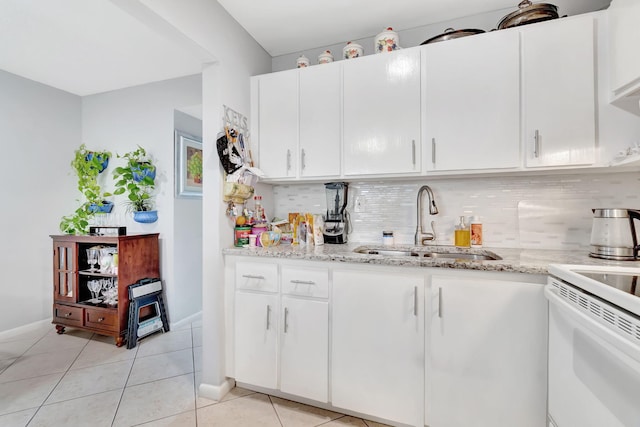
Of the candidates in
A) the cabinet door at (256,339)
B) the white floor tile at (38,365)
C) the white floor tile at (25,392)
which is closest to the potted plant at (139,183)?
the white floor tile at (38,365)

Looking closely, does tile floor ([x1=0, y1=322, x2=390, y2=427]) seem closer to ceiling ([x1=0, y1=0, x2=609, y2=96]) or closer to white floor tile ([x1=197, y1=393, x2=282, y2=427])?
white floor tile ([x1=197, y1=393, x2=282, y2=427])

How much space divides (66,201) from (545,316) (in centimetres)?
444

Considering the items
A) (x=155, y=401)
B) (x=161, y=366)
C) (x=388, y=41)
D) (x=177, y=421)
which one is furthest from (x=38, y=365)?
(x=388, y=41)

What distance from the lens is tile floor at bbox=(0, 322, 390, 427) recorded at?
5.28 feet

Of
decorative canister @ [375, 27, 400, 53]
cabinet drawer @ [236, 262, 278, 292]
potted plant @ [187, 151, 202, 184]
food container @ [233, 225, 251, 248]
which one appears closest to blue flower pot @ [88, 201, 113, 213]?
potted plant @ [187, 151, 202, 184]

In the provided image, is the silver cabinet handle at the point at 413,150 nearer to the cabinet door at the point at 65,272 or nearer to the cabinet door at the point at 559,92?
the cabinet door at the point at 559,92

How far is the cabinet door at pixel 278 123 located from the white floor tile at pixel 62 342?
2419 mm

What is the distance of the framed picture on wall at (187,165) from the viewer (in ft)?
9.58

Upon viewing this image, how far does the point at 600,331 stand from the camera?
83cm

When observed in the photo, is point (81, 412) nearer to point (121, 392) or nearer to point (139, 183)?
point (121, 392)

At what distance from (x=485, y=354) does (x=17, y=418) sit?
2610 mm

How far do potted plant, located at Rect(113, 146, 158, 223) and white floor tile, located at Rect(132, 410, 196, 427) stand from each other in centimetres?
187

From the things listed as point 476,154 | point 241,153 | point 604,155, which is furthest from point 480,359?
point 241,153

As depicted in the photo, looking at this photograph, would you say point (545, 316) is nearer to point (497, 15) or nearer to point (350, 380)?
point (350, 380)
